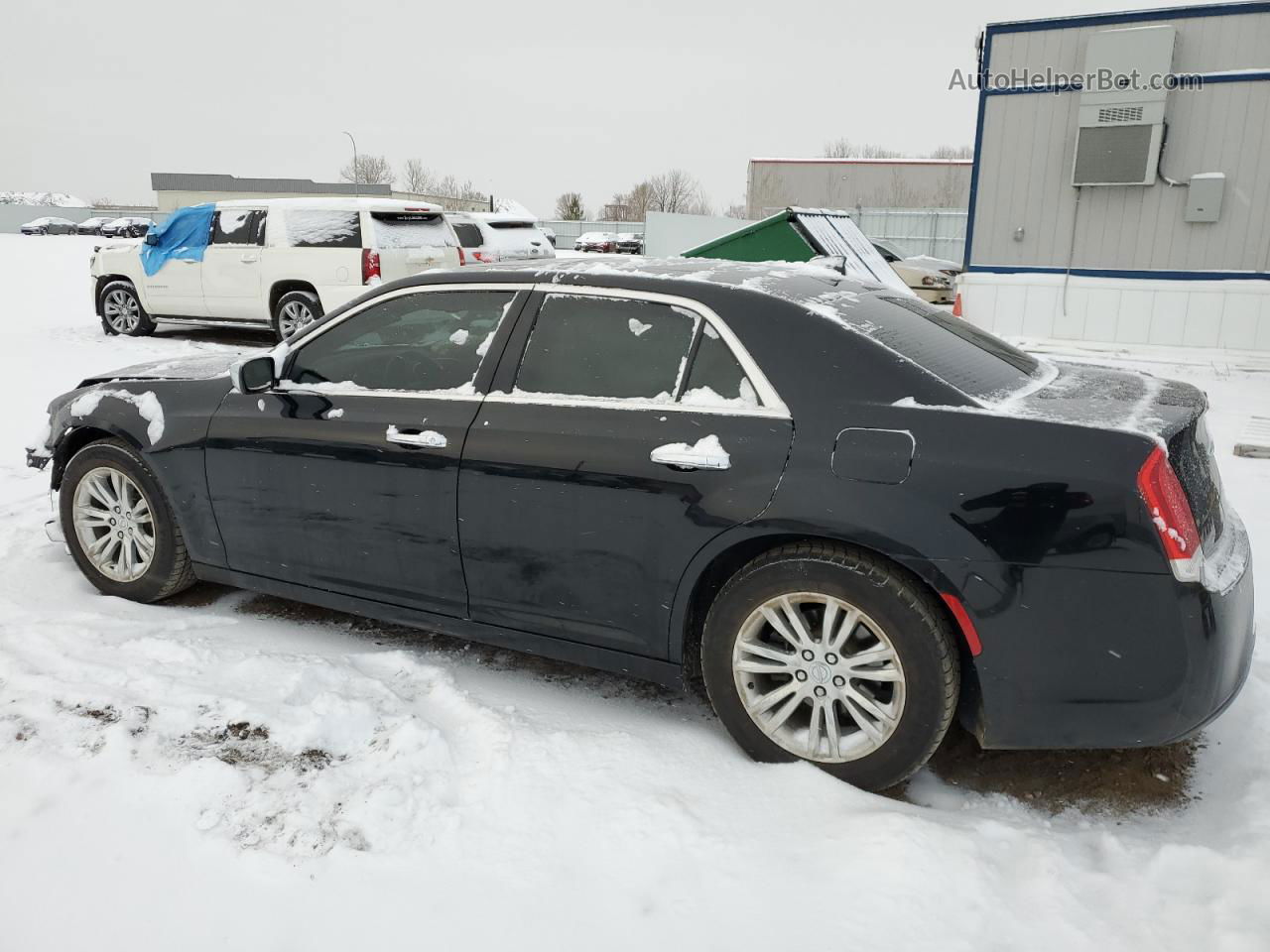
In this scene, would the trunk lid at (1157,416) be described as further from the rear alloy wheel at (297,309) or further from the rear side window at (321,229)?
the rear alloy wheel at (297,309)

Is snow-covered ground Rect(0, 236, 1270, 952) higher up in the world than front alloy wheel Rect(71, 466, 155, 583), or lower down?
lower down

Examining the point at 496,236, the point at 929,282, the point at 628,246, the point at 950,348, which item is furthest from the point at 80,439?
the point at 628,246

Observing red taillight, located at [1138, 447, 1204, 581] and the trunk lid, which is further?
the trunk lid

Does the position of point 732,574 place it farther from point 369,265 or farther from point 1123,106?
point 1123,106

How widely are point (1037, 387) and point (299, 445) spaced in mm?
2694

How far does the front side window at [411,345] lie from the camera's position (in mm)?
3588

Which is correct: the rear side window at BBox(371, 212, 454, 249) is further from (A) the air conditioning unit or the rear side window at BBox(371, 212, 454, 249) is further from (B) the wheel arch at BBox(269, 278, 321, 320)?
(A) the air conditioning unit

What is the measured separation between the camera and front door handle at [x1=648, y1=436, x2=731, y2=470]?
9.79 feet

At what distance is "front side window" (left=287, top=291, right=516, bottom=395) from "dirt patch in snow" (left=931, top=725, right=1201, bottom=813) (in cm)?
214

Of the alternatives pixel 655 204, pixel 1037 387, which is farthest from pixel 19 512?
pixel 655 204

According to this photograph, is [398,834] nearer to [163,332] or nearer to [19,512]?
[19,512]

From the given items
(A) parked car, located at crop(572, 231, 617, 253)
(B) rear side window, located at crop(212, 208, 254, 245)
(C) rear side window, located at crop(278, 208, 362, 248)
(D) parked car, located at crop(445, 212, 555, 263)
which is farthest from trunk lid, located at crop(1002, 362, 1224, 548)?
(A) parked car, located at crop(572, 231, 617, 253)

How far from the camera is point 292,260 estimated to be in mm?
11281

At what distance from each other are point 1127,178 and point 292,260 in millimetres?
9963
